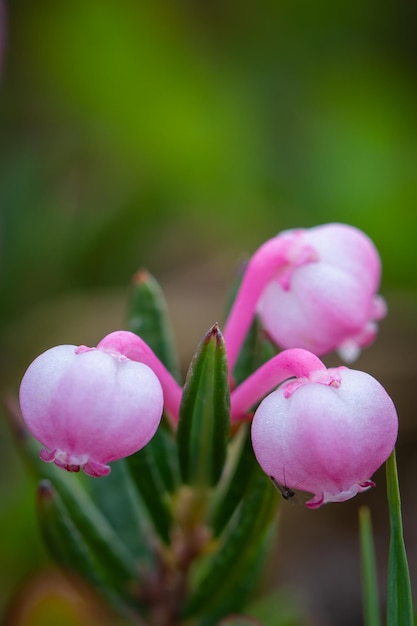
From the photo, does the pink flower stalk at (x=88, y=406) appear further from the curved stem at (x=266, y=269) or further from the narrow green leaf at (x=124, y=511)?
the narrow green leaf at (x=124, y=511)

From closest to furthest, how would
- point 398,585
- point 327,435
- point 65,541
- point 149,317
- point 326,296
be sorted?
1. point 327,435
2. point 398,585
3. point 326,296
4. point 65,541
5. point 149,317

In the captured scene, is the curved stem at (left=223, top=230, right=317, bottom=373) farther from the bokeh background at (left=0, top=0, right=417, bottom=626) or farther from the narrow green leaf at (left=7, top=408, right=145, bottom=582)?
the bokeh background at (left=0, top=0, right=417, bottom=626)

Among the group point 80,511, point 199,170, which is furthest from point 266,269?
point 199,170

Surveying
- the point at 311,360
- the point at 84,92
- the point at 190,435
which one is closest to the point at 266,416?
the point at 311,360

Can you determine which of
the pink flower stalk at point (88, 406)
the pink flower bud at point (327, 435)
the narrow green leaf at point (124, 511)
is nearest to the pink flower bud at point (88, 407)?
the pink flower stalk at point (88, 406)

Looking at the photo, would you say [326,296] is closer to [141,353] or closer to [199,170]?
[141,353]

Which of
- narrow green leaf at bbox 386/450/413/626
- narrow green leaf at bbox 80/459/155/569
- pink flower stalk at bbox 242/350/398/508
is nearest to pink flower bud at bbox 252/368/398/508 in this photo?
pink flower stalk at bbox 242/350/398/508
